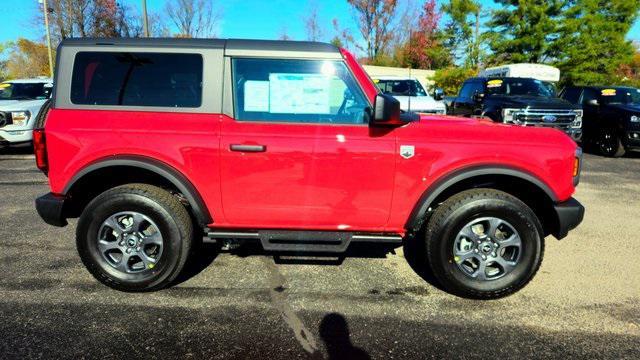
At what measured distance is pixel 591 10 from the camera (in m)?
28.6

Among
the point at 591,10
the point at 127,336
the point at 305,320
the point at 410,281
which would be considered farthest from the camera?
the point at 591,10

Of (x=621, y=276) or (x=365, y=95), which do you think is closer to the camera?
(x=365, y=95)

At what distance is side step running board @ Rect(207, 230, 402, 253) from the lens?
3236 mm

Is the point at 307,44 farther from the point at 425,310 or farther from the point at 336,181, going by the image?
the point at 425,310

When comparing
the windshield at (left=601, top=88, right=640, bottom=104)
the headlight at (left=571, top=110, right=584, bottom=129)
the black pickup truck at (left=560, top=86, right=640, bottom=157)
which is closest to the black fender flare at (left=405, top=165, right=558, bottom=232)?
the headlight at (left=571, top=110, right=584, bottom=129)

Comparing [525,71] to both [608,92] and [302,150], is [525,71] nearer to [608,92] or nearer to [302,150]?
[608,92]

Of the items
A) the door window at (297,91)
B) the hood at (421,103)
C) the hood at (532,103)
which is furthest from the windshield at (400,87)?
the door window at (297,91)

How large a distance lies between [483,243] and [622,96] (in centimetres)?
1017

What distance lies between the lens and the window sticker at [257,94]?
10.5 ft

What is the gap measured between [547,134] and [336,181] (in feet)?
5.45

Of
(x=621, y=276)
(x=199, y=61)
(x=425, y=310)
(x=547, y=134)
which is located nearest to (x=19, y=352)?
(x=199, y=61)

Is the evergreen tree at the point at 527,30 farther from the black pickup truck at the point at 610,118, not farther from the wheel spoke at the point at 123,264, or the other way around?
the wheel spoke at the point at 123,264

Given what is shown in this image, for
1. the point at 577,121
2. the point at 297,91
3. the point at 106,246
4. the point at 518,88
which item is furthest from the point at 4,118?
the point at 577,121

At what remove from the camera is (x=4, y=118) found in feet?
30.7
